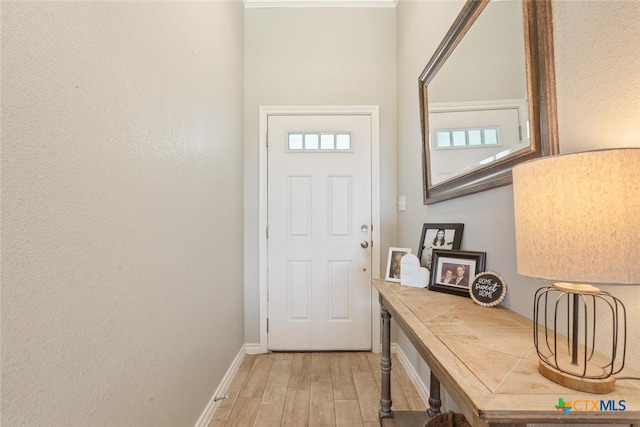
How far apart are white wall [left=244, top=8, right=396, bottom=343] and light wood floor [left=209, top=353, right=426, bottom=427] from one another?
535 millimetres

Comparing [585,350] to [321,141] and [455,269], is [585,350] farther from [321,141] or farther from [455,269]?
[321,141]

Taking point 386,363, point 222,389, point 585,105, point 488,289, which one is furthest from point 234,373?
point 585,105

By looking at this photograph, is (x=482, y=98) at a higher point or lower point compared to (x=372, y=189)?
higher

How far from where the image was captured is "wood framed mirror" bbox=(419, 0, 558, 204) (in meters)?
0.96

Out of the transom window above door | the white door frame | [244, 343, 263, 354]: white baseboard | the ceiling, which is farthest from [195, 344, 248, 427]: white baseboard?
the ceiling

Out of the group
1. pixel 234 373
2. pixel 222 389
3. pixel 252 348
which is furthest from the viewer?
pixel 252 348

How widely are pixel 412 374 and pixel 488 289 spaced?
4.14 feet

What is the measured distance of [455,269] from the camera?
1.37m

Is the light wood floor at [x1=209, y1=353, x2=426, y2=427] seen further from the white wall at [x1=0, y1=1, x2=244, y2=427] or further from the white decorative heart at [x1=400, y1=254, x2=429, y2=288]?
the white decorative heart at [x1=400, y1=254, x2=429, y2=288]

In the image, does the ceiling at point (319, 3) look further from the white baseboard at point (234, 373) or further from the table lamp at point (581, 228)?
the white baseboard at point (234, 373)

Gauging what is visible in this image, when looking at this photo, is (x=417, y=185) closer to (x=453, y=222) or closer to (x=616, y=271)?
(x=453, y=222)

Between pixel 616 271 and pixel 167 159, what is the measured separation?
1.43 m

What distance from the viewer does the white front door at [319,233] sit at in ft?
8.42

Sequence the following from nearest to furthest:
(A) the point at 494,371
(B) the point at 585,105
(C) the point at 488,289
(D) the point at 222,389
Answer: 1. (A) the point at 494,371
2. (B) the point at 585,105
3. (C) the point at 488,289
4. (D) the point at 222,389
